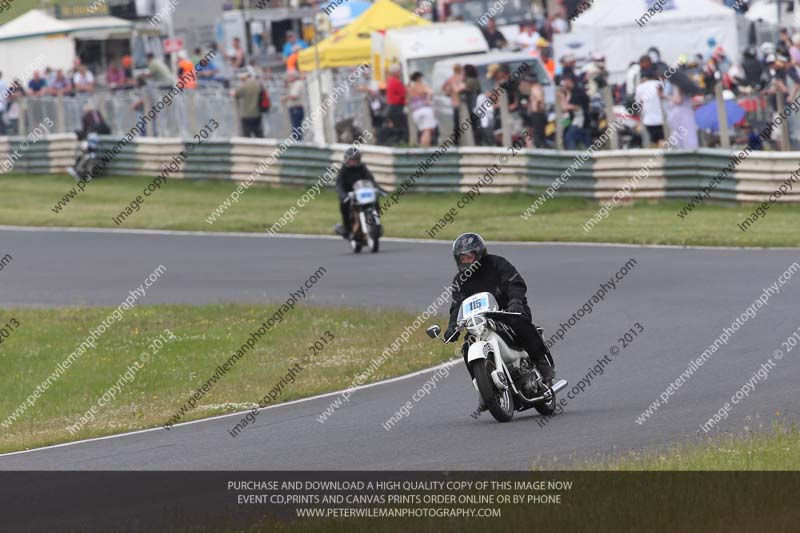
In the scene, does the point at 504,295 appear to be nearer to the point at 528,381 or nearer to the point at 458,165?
the point at 528,381

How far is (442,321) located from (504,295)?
5694 millimetres

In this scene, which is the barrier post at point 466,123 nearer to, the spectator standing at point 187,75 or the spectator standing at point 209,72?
the spectator standing at point 187,75

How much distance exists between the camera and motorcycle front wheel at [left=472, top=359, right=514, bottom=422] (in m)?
10.9

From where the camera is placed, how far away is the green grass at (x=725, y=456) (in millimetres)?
8688

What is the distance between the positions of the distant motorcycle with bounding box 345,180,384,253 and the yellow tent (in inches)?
455

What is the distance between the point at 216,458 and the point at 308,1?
43.4 metres

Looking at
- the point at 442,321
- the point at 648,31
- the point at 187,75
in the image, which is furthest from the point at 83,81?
the point at 442,321

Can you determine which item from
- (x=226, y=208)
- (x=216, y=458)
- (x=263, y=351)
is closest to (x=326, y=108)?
(x=226, y=208)

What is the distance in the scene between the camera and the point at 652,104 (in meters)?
26.0

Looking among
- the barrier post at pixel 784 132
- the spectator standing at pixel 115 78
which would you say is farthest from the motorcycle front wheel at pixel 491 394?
the spectator standing at pixel 115 78

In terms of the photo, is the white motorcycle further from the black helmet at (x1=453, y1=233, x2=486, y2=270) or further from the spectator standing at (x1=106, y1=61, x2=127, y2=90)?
the spectator standing at (x1=106, y1=61, x2=127, y2=90)

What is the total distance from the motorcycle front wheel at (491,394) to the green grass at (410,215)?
34.3ft

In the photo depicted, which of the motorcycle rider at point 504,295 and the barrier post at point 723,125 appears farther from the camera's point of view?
the barrier post at point 723,125
